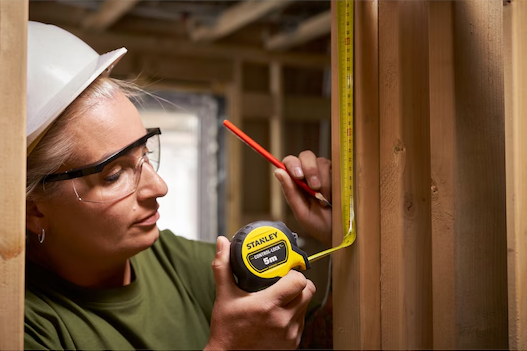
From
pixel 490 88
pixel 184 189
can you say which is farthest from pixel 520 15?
pixel 184 189

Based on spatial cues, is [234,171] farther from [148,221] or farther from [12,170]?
[12,170]

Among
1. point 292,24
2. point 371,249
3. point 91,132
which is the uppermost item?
point 292,24

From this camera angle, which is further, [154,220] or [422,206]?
[154,220]

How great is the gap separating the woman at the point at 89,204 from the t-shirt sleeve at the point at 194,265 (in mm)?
192

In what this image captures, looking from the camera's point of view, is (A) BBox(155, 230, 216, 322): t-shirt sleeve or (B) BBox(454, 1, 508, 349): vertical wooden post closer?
(B) BBox(454, 1, 508, 349): vertical wooden post

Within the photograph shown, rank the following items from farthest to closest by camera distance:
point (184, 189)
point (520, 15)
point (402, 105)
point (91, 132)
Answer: point (184, 189) → point (91, 132) → point (402, 105) → point (520, 15)

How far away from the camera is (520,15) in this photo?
852 millimetres

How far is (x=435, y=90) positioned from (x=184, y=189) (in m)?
3.55

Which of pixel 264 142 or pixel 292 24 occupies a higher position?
pixel 292 24

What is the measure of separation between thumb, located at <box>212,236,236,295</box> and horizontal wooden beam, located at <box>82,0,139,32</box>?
2.64m

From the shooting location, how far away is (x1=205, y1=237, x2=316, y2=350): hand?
1.01 meters

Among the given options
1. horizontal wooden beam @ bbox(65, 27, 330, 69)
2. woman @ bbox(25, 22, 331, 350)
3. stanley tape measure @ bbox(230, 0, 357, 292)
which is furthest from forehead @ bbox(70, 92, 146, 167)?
horizontal wooden beam @ bbox(65, 27, 330, 69)

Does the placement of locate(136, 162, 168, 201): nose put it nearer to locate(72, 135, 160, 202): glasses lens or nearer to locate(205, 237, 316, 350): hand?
locate(72, 135, 160, 202): glasses lens

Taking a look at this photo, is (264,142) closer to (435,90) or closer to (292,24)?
(292,24)
